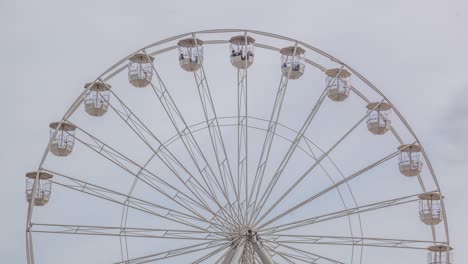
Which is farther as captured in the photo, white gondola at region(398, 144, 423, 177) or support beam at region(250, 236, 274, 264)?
white gondola at region(398, 144, 423, 177)

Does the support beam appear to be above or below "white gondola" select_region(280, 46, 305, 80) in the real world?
below

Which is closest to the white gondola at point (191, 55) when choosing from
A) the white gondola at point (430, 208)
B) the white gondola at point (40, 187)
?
the white gondola at point (40, 187)

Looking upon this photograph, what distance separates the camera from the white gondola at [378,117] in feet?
119

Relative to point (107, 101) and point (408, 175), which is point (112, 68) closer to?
point (107, 101)

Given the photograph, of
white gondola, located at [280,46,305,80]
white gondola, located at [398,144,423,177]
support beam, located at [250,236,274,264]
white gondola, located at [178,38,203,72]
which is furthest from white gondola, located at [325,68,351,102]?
support beam, located at [250,236,274,264]

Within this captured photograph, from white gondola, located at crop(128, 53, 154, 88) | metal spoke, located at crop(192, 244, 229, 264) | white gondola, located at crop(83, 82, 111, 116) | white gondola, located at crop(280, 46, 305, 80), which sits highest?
white gondola, located at crop(280, 46, 305, 80)

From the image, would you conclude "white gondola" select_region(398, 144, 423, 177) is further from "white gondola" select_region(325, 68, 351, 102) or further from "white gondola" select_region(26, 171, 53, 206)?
"white gondola" select_region(26, 171, 53, 206)

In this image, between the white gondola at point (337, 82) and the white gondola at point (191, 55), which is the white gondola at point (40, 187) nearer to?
the white gondola at point (191, 55)

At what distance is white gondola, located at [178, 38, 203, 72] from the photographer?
35.4 m

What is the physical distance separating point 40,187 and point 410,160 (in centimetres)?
1077

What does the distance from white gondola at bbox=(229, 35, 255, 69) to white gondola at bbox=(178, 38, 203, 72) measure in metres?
0.94

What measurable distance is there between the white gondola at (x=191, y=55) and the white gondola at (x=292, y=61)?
2.39 metres

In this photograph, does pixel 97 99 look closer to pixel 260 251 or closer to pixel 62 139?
pixel 62 139

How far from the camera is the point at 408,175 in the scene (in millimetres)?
36750
